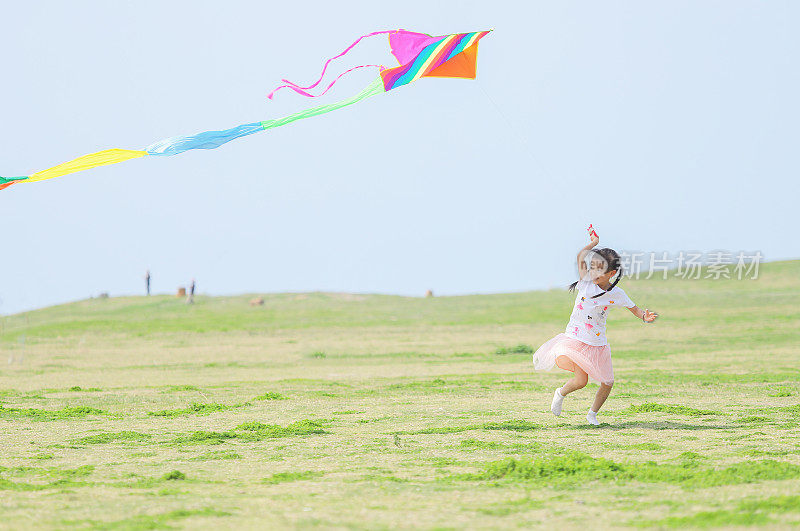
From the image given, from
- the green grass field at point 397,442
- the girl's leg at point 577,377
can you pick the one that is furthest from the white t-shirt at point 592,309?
the green grass field at point 397,442

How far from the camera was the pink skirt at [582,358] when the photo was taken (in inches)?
414

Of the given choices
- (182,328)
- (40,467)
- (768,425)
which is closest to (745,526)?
(768,425)

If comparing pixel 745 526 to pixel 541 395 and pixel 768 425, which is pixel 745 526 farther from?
pixel 541 395

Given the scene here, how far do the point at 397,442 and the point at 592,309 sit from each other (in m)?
2.73

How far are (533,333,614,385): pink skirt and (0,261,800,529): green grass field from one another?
23.6 inches

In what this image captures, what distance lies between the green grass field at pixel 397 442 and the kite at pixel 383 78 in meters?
3.19

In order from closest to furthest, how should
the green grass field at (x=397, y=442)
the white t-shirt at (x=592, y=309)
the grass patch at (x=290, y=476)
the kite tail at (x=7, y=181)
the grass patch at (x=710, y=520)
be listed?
1. the grass patch at (x=710, y=520)
2. the green grass field at (x=397, y=442)
3. the grass patch at (x=290, y=476)
4. the white t-shirt at (x=592, y=309)
5. the kite tail at (x=7, y=181)

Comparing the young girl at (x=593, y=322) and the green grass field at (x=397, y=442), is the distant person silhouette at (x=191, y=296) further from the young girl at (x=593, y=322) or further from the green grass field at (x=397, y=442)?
the young girl at (x=593, y=322)

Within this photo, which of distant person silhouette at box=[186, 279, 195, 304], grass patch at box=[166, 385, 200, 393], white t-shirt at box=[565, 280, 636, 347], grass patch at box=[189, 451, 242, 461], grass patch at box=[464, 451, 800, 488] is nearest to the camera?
grass patch at box=[464, 451, 800, 488]

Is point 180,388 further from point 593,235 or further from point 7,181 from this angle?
point 593,235

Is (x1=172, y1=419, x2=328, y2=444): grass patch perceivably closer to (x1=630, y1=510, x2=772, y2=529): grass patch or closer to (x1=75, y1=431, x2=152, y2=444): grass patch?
(x1=75, y1=431, x2=152, y2=444): grass patch

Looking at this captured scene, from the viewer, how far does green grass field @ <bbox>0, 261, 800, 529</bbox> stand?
20.3 ft

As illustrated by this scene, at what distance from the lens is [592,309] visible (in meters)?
10.6

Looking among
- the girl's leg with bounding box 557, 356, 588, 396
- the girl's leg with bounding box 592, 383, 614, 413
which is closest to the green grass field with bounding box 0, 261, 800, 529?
the girl's leg with bounding box 592, 383, 614, 413
